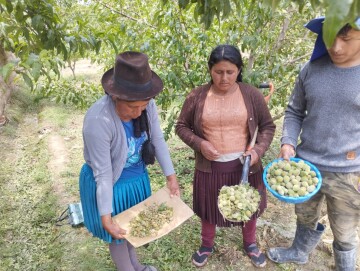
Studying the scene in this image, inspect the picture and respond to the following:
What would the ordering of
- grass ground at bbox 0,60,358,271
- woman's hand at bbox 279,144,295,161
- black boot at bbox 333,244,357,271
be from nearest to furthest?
woman's hand at bbox 279,144,295,161 < black boot at bbox 333,244,357,271 < grass ground at bbox 0,60,358,271

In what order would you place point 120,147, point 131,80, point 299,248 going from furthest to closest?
point 299,248 < point 120,147 < point 131,80

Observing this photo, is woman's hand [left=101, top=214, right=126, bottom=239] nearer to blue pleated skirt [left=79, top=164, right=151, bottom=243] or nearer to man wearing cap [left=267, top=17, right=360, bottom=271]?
blue pleated skirt [left=79, top=164, right=151, bottom=243]

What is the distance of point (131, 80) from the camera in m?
1.63

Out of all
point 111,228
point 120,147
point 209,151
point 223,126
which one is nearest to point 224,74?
point 223,126

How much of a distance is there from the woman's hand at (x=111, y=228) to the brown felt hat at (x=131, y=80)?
0.70 meters

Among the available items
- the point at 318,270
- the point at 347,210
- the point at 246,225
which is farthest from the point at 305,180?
the point at 318,270

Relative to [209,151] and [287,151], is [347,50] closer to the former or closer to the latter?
[287,151]

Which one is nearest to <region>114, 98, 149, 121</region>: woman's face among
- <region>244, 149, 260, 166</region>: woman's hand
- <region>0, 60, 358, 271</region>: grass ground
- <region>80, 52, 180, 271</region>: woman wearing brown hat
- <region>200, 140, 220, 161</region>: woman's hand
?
<region>80, 52, 180, 271</region>: woman wearing brown hat

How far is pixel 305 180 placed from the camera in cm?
193

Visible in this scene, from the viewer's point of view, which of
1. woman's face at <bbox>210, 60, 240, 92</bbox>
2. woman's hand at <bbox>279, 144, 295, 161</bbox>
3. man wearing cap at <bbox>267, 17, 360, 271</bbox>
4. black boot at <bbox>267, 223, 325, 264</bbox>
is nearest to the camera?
man wearing cap at <bbox>267, 17, 360, 271</bbox>

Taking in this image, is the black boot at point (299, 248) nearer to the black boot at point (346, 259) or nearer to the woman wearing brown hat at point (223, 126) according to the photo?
the black boot at point (346, 259)

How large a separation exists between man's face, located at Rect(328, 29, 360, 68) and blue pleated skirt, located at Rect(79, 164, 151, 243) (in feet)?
4.39

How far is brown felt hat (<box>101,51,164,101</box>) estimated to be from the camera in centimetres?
161

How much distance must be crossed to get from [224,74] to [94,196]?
1.08 metres
